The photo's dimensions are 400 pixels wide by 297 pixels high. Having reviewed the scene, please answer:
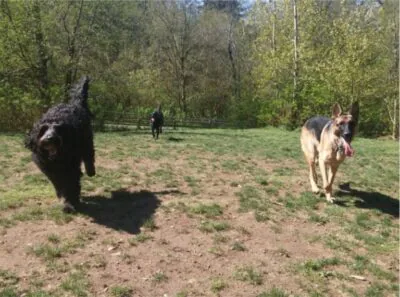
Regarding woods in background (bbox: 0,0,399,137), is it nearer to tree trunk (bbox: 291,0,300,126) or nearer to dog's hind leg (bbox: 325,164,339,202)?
tree trunk (bbox: 291,0,300,126)

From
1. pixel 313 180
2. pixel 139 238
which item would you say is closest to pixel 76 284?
pixel 139 238

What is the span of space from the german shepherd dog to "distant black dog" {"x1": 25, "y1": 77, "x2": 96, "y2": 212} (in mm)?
4351

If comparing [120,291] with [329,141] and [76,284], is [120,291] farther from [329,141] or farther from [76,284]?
[329,141]

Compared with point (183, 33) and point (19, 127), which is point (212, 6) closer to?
point (183, 33)

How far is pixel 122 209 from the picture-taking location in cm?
707

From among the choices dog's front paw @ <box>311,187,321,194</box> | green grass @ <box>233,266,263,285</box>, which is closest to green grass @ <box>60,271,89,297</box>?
green grass @ <box>233,266,263,285</box>

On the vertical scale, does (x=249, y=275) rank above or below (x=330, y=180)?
below

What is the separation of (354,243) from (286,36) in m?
30.2

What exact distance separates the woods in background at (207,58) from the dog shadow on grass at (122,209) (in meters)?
15.1

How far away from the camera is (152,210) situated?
7.05m

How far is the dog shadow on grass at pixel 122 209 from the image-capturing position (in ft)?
21.1

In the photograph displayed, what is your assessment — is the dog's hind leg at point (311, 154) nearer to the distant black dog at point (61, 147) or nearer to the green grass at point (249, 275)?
the green grass at point (249, 275)

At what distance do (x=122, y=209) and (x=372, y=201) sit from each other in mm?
4851

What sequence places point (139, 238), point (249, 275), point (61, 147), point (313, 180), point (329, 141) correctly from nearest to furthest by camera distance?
point (249, 275), point (139, 238), point (61, 147), point (329, 141), point (313, 180)
